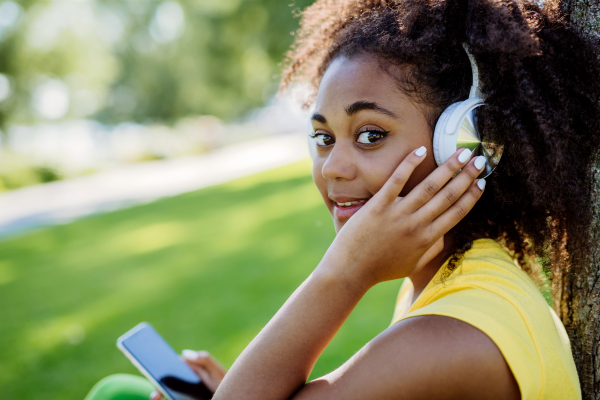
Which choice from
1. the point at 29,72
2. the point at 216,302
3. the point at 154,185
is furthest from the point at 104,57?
the point at 216,302

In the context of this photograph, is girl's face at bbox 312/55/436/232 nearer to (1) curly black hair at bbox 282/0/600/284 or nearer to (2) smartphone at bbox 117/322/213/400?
(1) curly black hair at bbox 282/0/600/284

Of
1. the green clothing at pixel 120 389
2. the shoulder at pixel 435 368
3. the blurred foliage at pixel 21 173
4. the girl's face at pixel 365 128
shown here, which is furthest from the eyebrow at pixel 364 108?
the blurred foliage at pixel 21 173

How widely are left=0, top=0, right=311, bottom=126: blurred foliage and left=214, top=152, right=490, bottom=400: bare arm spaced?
2122 millimetres

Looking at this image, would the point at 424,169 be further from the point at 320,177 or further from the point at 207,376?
the point at 207,376

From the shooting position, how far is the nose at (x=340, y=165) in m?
1.65

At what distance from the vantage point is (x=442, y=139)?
1.54 metres

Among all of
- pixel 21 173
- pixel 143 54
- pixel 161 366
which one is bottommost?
pixel 161 366

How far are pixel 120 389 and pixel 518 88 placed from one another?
6.96 ft

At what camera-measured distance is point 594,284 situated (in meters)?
1.69

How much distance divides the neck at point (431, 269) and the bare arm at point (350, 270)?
26 centimetres

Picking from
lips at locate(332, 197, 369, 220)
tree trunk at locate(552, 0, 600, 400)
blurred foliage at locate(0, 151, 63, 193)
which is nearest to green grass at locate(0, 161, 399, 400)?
tree trunk at locate(552, 0, 600, 400)

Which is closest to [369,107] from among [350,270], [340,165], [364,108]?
[364,108]

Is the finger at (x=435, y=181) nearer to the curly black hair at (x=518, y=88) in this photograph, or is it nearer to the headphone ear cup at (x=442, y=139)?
the headphone ear cup at (x=442, y=139)

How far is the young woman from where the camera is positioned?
4.09 feet
